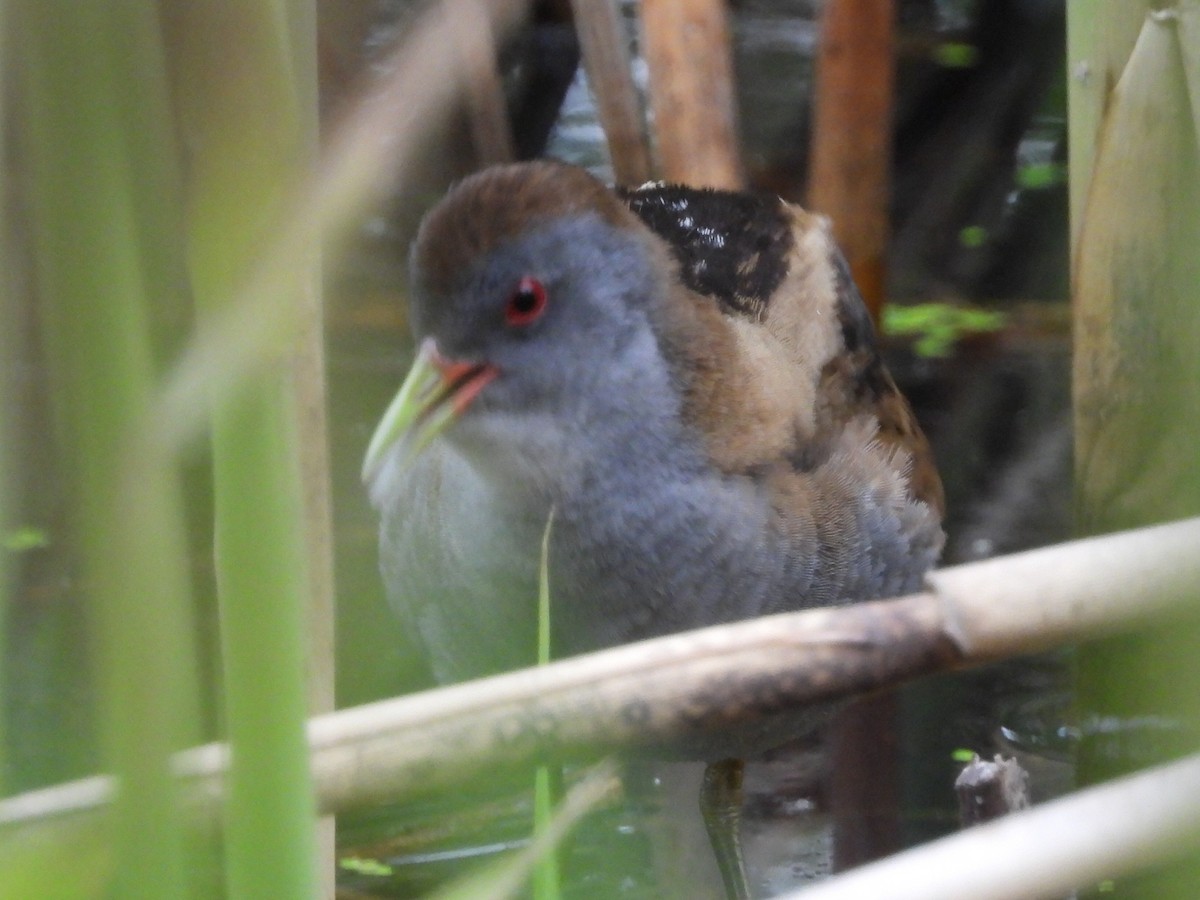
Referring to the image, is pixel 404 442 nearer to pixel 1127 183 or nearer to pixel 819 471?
pixel 819 471

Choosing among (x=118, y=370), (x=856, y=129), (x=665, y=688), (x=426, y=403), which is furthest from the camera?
(x=856, y=129)

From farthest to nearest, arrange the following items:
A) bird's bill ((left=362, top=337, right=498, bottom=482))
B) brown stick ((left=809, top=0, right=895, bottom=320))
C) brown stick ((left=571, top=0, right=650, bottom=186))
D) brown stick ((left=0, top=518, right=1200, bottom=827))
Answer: brown stick ((left=809, top=0, right=895, bottom=320)) < brown stick ((left=571, top=0, right=650, bottom=186)) < bird's bill ((left=362, top=337, right=498, bottom=482)) < brown stick ((left=0, top=518, right=1200, bottom=827))

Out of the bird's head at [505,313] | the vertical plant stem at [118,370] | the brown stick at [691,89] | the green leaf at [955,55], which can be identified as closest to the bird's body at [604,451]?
the bird's head at [505,313]

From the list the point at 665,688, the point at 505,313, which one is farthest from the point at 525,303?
the point at 665,688

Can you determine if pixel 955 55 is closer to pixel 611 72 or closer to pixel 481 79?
pixel 611 72

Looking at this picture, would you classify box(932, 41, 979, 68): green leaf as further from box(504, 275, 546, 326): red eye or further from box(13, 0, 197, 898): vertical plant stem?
box(13, 0, 197, 898): vertical plant stem

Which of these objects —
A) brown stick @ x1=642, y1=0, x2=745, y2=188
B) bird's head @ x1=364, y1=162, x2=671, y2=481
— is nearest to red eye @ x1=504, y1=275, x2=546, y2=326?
bird's head @ x1=364, y1=162, x2=671, y2=481

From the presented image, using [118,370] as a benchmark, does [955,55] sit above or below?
above


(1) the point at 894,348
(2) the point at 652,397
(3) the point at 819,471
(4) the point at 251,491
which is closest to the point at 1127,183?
(3) the point at 819,471
